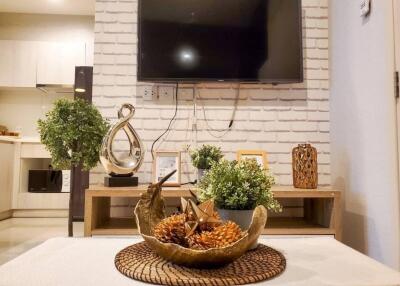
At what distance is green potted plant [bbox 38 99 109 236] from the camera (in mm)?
1894

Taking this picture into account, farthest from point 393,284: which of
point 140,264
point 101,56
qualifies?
point 101,56

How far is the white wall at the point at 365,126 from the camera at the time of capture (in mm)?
1605

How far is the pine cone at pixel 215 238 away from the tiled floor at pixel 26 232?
233cm

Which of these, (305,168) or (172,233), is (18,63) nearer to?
(305,168)

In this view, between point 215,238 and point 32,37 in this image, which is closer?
point 215,238

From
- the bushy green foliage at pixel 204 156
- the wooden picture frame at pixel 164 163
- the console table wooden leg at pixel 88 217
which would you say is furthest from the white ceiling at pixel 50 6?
the console table wooden leg at pixel 88 217

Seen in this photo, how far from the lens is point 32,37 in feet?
14.9

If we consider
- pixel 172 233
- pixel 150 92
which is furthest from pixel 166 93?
pixel 172 233

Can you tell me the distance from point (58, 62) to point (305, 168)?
3715 mm

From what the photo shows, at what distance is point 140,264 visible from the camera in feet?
2.35

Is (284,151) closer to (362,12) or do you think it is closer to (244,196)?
(362,12)

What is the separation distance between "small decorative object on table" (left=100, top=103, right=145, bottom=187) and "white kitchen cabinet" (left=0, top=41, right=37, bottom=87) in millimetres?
3057

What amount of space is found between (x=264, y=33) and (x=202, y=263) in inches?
75.6

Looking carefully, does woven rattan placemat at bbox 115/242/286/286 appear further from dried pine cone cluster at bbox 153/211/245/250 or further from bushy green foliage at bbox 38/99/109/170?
bushy green foliage at bbox 38/99/109/170
